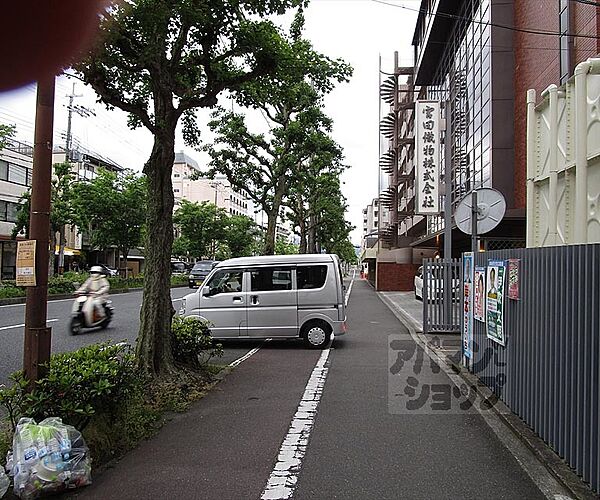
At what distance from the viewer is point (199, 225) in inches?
2024

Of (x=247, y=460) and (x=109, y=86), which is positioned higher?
(x=109, y=86)

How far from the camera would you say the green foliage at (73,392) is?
15.2 ft

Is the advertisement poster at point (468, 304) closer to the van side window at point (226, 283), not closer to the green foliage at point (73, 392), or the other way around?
the van side window at point (226, 283)

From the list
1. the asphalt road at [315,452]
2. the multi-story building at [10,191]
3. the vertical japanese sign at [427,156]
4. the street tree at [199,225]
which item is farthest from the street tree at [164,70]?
the street tree at [199,225]

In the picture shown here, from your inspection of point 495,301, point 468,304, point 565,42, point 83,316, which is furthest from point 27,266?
point 565,42

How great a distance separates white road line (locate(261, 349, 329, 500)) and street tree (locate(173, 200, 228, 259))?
43.2 meters

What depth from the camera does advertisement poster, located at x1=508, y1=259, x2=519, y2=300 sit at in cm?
640

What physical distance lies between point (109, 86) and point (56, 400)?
4.64 m

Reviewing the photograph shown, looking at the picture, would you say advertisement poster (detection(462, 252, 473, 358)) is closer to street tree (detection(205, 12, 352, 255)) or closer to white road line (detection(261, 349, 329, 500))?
white road line (detection(261, 349, 329, 500))

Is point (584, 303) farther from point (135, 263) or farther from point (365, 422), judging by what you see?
point (135, 263)

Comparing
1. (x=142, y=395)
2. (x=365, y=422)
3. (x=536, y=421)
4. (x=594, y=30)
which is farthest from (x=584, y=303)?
(x=594, y=30)

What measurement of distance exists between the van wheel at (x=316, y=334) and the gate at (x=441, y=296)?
11.2ft

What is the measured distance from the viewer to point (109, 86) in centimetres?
765

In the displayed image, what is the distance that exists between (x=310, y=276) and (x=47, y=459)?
8337mm
